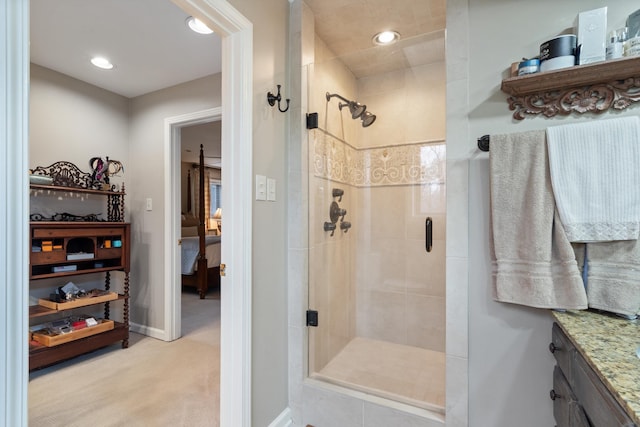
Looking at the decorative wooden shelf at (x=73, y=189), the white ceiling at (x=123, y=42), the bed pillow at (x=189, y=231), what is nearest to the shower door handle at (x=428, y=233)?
the white ceiling at (x=123, y=42)

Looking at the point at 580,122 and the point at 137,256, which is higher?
the point at 580,122

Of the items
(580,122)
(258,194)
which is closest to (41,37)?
(258,194)

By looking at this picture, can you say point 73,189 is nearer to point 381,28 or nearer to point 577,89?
point 381,28

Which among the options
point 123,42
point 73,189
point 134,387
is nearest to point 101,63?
point 123,42

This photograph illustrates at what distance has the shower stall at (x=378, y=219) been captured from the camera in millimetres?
1780

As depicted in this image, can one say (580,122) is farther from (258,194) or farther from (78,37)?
(78,37)

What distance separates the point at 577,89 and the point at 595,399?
1076 millimetres

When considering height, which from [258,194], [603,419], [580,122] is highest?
[580,122]

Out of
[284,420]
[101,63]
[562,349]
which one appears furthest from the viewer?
[101,63]

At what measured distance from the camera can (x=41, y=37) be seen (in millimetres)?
2125

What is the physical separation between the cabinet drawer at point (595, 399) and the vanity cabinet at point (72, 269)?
10.1ft

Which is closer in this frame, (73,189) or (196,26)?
(196,26)

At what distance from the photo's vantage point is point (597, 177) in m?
1.11

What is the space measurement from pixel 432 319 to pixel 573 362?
37.2 inches
